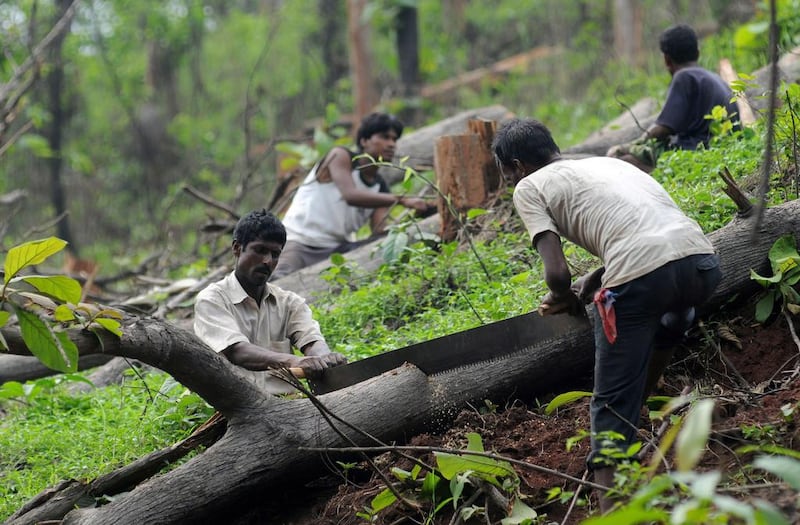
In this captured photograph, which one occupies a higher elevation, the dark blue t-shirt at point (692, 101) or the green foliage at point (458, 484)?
the dark blue t-shirt at point (692, 101)

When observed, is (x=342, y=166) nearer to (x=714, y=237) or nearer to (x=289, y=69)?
(x=714, y=237)

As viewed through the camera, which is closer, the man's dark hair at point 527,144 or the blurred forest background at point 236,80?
the man's dark hair at point 527,144

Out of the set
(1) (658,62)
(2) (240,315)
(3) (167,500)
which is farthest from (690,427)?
(1) (658,62)

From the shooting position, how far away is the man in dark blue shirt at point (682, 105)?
24.7 feet

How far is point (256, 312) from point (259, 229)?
1.51 ft

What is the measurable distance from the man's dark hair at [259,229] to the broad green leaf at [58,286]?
1.87 m

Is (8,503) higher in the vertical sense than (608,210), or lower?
lower

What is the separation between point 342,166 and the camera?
845cm

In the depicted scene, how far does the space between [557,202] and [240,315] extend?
207 cm

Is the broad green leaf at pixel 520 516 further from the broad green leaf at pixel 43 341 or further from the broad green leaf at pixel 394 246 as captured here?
the broad green leaf at pixel 394 246

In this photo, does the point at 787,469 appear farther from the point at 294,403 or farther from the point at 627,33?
the point at 627,33

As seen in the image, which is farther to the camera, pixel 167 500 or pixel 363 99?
pixel 363 99

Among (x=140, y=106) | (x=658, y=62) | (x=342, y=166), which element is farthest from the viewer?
(x=140, y=106)

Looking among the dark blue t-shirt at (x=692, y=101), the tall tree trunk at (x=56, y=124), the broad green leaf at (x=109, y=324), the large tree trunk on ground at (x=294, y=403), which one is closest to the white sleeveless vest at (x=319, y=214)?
the dark blue t-shirt at (x=692, y=101)
